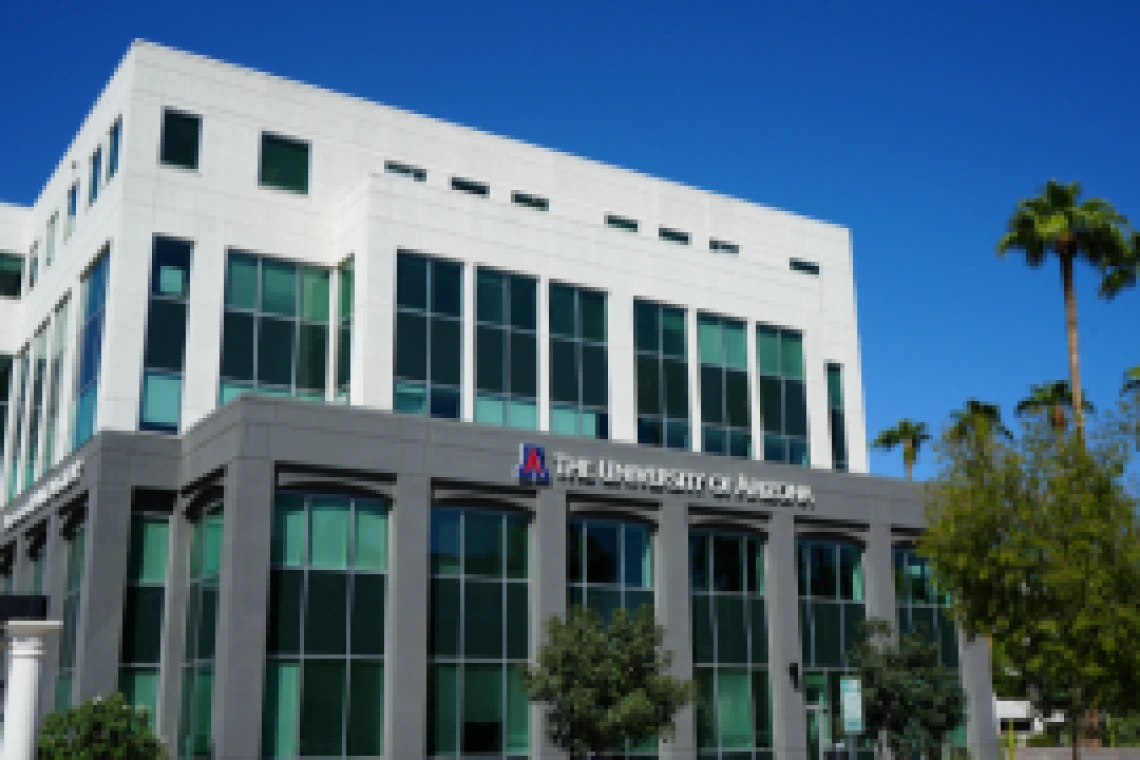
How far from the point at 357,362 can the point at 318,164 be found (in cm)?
768

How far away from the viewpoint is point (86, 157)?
134ft

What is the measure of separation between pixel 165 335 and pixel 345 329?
5273mm

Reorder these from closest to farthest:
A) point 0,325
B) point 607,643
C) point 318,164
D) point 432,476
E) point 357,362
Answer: point 607,643
point 432,476
point 357,362
point 318,164
point 0,325

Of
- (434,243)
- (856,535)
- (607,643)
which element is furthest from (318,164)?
(856,535)

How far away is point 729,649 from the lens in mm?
37656

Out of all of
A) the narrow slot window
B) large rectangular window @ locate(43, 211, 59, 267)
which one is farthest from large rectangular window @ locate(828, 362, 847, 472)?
large rectangular window @ locate(43, 211, 59, 267)

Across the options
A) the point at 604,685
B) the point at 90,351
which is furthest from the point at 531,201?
the point at 604,685

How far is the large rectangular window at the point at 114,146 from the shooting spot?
1470 inches

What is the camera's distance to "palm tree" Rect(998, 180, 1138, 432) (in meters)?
47.2

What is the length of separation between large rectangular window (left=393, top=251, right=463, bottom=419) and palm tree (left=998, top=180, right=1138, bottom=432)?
23.7 metres

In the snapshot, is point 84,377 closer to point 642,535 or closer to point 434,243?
point 434,243

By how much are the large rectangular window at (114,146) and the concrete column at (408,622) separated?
1420 cm

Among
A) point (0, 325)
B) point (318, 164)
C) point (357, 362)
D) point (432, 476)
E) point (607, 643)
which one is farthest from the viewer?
point (0, 325)

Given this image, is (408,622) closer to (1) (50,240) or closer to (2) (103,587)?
(2) (103,587)
